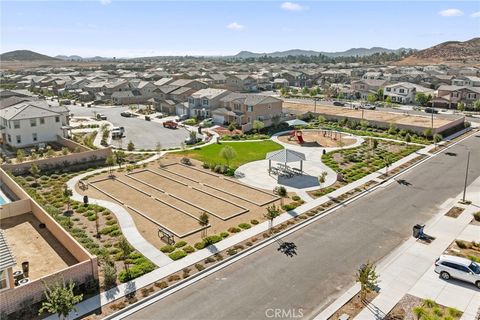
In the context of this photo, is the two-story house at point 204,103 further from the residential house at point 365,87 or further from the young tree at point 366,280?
the young tree at point 366,280

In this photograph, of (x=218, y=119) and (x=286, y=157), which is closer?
(x=286, y=157)

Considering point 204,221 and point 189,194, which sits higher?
point 204,221

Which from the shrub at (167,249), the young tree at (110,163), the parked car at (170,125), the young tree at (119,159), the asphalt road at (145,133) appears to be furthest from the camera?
the parked car at (170,125)

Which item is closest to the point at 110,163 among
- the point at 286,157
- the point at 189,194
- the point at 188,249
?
the point at 189,194

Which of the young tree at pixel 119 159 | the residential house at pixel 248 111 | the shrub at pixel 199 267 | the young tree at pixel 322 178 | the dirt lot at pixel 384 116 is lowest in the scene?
the shrub at pixel 199 267

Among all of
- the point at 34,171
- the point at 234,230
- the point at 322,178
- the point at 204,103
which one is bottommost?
the point at 234,230

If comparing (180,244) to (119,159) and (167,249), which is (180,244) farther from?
(119,159)

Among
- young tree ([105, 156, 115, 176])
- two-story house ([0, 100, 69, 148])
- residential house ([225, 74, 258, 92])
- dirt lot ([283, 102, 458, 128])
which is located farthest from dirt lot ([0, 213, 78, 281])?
residential house ([225, 74, 258, 92])

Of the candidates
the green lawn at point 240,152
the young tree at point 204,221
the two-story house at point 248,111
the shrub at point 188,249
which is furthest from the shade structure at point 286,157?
the two-story house at point 248,111
